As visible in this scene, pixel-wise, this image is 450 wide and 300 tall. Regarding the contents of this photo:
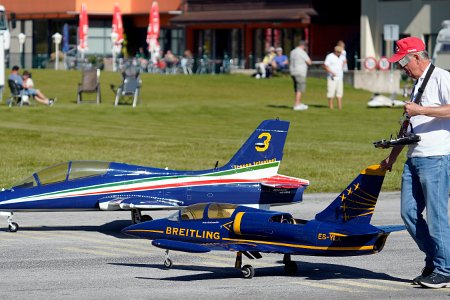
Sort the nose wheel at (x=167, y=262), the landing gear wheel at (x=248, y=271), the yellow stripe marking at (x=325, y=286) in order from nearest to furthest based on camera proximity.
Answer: the yellow stripe marking at (x=325, y=286), the landing gear wheel at (x=248, y=271), the nose wheel at (x=167, y=262)

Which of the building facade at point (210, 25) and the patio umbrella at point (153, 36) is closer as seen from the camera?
the patio umbrella at point (153, 36)

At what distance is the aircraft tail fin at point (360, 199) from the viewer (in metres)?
12.3

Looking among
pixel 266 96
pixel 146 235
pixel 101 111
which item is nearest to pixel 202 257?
pixel 146 235

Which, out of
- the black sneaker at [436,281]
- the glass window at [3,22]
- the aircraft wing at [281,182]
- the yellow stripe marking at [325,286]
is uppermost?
the glass window at [3,22]

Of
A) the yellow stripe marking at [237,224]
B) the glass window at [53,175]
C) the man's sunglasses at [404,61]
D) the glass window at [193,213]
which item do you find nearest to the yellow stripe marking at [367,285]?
the yellow stripe marking at [237,224]

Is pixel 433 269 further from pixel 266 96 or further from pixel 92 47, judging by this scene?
pixel 92 47

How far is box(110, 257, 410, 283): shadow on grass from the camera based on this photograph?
13.1 meters

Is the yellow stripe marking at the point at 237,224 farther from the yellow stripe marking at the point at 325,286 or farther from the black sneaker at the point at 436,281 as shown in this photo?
the black sneaker at the point at 436,281

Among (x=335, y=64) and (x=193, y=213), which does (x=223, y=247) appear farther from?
(x=335, y=64)

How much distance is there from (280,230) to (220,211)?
89 cm

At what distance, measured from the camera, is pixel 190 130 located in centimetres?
3503

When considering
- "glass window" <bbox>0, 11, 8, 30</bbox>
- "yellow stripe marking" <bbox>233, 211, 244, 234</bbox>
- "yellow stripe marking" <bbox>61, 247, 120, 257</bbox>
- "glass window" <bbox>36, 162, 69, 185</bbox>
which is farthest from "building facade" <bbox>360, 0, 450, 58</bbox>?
"yellow stripe marking" <bbox>233, 211, 244, 234</bbox>

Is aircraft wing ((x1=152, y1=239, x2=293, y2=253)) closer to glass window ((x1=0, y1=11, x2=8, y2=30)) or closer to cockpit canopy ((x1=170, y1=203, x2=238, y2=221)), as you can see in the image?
cockpit canopy ((x1=170, y1=203, x2=238, y2=221))

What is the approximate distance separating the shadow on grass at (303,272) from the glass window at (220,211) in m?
0.64
